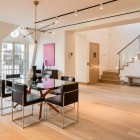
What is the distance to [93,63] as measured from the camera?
8.49 meters

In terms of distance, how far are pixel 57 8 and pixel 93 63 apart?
4600mm

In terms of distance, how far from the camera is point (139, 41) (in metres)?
8.06

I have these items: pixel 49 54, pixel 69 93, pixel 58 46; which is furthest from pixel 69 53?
pixel 69 93

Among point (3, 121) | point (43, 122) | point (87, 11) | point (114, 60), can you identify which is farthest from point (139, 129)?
point (114, 60)

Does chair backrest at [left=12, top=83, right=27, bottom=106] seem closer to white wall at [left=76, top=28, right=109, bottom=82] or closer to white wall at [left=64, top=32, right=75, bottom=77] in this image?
white wall at [left=64, top=32, right=75, bottom=77]

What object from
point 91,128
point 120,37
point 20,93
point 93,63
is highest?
point 120,37

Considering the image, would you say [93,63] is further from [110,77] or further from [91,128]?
[91,128]

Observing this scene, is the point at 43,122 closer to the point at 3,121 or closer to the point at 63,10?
the point at 3,121

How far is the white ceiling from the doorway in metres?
2.97

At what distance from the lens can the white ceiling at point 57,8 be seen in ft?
13.0

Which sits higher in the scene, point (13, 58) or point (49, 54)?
point (49, 54)

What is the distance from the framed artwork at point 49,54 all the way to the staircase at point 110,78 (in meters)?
3.36

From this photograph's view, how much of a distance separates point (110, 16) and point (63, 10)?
5.01ft

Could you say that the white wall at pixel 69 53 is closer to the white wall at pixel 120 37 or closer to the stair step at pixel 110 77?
the stair step at pixel 110 77
